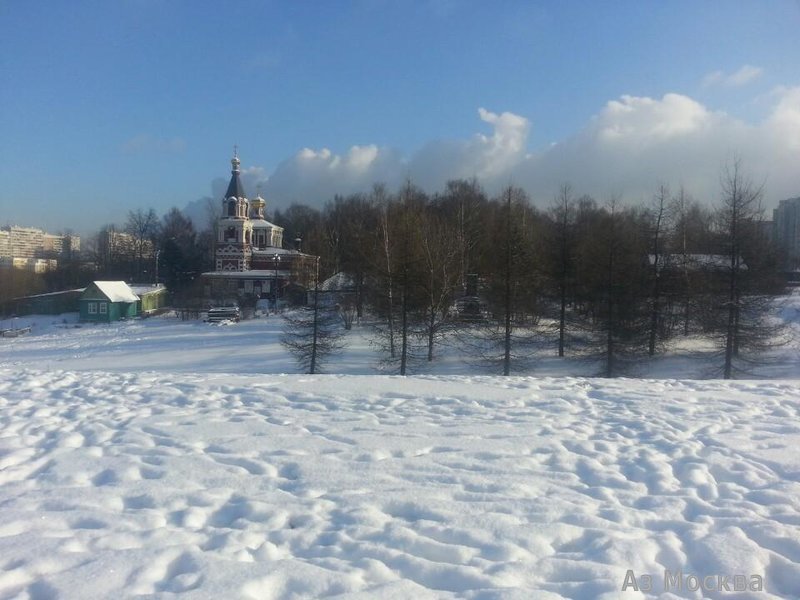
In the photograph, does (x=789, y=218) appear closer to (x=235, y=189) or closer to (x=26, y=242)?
(x=235, y=189)

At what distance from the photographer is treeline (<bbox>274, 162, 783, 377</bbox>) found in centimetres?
2167

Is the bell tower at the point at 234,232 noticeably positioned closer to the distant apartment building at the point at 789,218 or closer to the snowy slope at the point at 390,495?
the distant apartment building at the point at 789,218

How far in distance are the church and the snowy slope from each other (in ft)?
166

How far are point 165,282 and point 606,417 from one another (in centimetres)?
7565

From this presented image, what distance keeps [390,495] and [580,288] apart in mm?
21911

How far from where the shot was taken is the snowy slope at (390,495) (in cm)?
345

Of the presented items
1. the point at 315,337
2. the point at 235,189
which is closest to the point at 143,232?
the point at 235,189

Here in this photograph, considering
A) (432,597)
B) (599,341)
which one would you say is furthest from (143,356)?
(432,597)

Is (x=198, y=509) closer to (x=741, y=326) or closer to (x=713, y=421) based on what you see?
(x=713, y=421)

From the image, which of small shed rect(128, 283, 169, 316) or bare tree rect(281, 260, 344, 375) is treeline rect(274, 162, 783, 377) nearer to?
bare tree rect(281, 260, 344, 375)

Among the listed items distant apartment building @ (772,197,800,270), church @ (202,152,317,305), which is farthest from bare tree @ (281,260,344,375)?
distant apartment building @ (772,197,800,270)

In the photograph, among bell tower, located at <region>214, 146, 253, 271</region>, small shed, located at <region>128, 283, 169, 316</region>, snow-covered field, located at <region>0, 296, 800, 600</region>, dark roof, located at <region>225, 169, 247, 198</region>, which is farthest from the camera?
dark roof, located at <region>225, 169, 247, 198</region>

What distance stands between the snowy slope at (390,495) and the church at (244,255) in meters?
50.6

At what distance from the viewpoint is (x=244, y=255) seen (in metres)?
67.7
